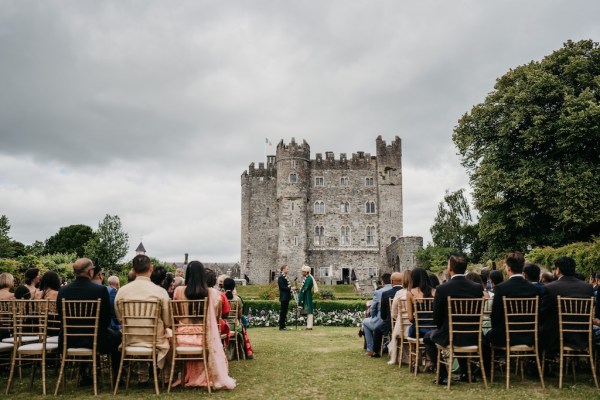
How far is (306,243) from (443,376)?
5130cm

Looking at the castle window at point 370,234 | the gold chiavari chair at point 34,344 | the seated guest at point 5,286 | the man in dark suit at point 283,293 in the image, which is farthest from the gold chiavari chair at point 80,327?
the castle window at point 370,234

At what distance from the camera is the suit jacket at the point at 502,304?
26.7 ft

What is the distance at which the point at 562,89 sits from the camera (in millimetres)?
27172

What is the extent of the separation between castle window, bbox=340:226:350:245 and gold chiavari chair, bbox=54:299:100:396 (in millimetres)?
53573

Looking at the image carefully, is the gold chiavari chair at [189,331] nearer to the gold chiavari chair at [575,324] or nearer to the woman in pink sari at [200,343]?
the woman in pink sari at [200,343]

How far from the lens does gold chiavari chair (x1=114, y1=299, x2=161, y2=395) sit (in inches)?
299

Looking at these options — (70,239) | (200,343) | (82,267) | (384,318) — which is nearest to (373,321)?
(384,318)

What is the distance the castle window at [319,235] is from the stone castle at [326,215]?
12cm

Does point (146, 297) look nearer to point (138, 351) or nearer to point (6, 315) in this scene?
point (138, 351)

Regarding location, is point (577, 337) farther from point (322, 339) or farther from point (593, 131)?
point (593, 131)

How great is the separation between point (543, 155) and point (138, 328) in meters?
25.9

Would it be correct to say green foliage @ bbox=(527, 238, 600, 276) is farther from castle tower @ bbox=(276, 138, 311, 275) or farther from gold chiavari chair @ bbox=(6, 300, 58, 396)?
castle tower @ bbox=(276, 138, 311, 275)

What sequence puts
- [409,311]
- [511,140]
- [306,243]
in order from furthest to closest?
[306,243] → [511,140] → [409,311]

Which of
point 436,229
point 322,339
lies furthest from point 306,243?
point 322,339
